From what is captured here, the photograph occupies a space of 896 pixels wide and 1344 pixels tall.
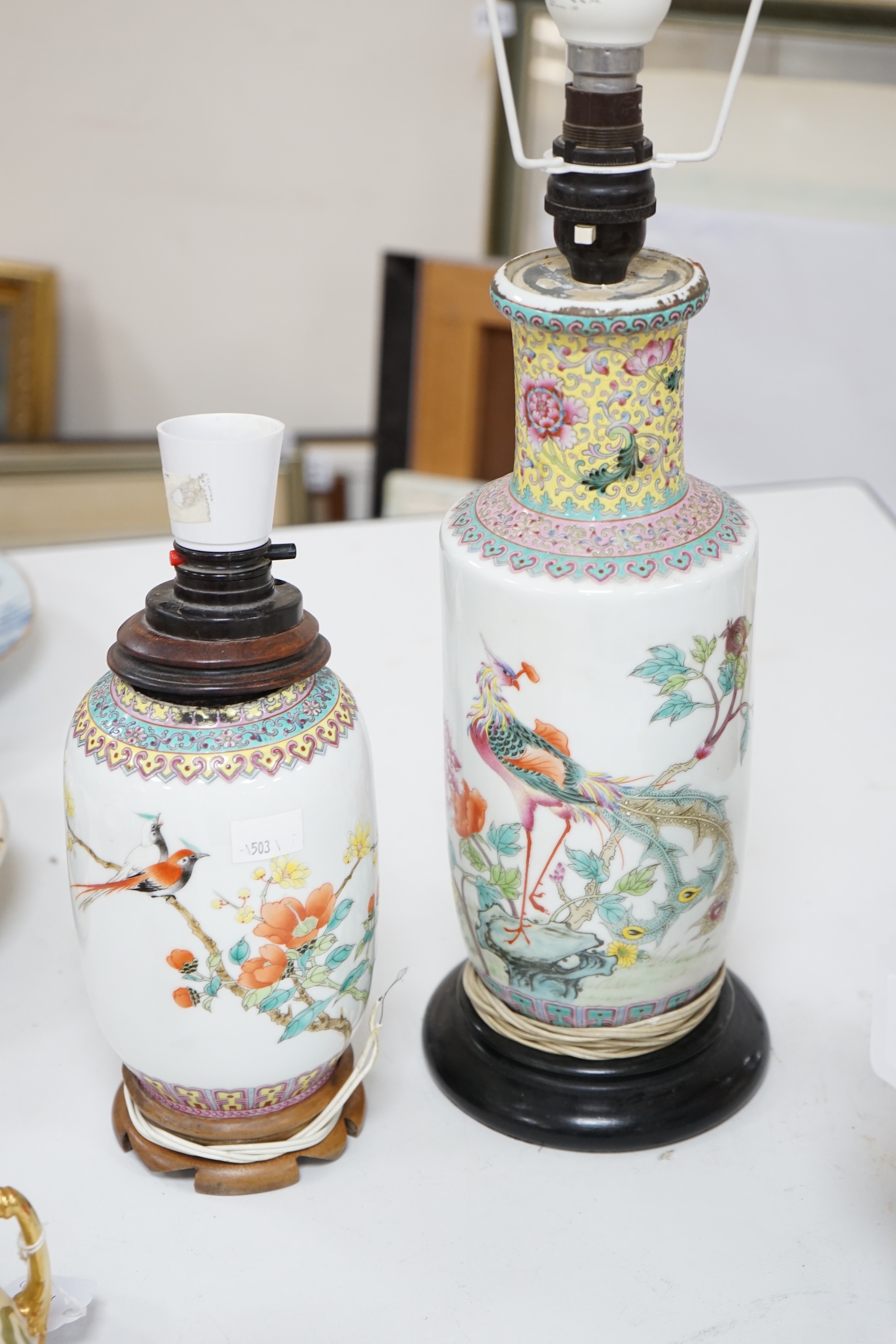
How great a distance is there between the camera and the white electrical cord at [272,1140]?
2.07 feet

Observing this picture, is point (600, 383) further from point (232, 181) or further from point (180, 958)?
point (232, 181)

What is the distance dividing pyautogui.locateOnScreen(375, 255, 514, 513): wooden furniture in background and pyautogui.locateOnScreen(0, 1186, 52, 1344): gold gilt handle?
1.47 metres

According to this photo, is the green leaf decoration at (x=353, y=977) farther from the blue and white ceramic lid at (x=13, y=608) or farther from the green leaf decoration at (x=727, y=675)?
the blue and white ceramic lid at (x=13, y=608)

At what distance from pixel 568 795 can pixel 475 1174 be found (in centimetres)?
19

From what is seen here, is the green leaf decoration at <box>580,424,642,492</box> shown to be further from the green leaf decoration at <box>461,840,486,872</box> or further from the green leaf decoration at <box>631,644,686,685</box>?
the green leaf decoration at <box>461,840,486,872</box>

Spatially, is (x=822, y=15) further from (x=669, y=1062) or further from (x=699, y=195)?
(x=669, y=1062)

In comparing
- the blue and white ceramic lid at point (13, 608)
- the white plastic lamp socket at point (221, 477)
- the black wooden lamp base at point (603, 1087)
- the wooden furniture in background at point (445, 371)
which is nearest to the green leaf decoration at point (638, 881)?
the black wooden lamp base at point (603, 1087)

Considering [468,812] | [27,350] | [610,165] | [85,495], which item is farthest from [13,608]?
[27,350]

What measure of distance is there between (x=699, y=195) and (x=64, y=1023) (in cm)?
147

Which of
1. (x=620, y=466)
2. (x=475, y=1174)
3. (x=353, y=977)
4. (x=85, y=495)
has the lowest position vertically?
(x=85, y=495)

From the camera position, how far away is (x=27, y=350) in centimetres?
203

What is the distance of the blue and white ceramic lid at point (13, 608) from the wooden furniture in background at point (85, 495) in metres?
0.91

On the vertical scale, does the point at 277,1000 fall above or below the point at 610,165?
below

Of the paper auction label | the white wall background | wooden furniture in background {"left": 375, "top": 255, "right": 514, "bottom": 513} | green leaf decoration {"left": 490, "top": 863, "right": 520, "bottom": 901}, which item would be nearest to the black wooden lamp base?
green leaf decoration {"left": 490, "top": 863, "right": 520, "bottom": 901}
